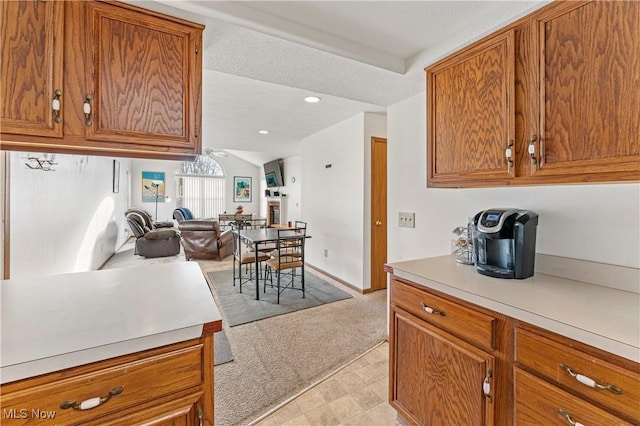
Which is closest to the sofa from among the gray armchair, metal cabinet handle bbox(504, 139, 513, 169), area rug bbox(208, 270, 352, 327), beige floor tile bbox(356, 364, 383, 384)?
the gray armchair

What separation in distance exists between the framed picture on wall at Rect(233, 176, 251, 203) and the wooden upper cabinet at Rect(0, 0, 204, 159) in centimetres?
964

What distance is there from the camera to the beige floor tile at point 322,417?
162cm

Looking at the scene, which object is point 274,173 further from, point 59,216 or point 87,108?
point 87,108

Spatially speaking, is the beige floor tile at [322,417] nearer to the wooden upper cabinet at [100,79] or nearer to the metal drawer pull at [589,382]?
the metal drawer pull at [589,382]

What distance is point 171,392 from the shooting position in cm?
90

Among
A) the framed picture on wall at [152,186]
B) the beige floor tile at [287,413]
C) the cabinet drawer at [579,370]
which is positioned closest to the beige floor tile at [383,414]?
the beige floor tile at [287,413]

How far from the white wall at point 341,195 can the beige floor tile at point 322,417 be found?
7.14 feet

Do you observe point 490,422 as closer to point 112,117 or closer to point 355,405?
point 355,405

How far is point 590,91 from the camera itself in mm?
1053

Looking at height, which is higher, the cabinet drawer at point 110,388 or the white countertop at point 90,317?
the white countertop at point 90,317

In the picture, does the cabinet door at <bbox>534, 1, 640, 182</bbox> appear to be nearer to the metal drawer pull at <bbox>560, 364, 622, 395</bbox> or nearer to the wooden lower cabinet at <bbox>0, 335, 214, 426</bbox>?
the metal drawer pull at <bbox>560, 364, 622, 395</bbox>

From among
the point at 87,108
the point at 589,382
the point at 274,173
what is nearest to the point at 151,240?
the point at 274,173

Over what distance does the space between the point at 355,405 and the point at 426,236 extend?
128cm

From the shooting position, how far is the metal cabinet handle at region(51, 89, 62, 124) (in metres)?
1.08
